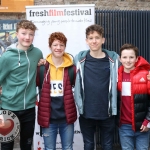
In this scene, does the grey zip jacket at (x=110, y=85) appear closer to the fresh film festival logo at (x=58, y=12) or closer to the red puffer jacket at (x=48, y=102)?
the red puffer jacket at (x=48, y=102)

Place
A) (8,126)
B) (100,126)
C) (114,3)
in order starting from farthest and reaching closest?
(114,3) < (100,126) < (8,126)

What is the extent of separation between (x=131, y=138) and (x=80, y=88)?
0.82 metres

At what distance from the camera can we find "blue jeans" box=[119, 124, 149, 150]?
3015 mm

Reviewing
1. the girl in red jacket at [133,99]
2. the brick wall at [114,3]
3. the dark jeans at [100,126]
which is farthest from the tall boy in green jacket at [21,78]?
the brick wall at [114,3]

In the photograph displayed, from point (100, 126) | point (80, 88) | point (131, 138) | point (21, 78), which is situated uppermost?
point (21, 78)

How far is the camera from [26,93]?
117 inches

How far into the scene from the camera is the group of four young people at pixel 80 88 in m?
2.91

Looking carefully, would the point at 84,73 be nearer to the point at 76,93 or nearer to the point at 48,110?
the point at 76,93

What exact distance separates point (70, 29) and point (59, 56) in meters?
1.14

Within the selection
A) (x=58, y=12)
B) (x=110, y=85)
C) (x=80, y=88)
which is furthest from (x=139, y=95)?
(x=58, y=12)

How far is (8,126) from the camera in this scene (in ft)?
9.79

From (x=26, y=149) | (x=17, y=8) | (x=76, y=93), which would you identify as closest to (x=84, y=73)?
(x=76, y=93)

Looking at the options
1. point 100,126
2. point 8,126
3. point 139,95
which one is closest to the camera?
point 139,95

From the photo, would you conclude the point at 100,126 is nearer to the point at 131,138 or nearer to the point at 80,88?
the point at 131,138
